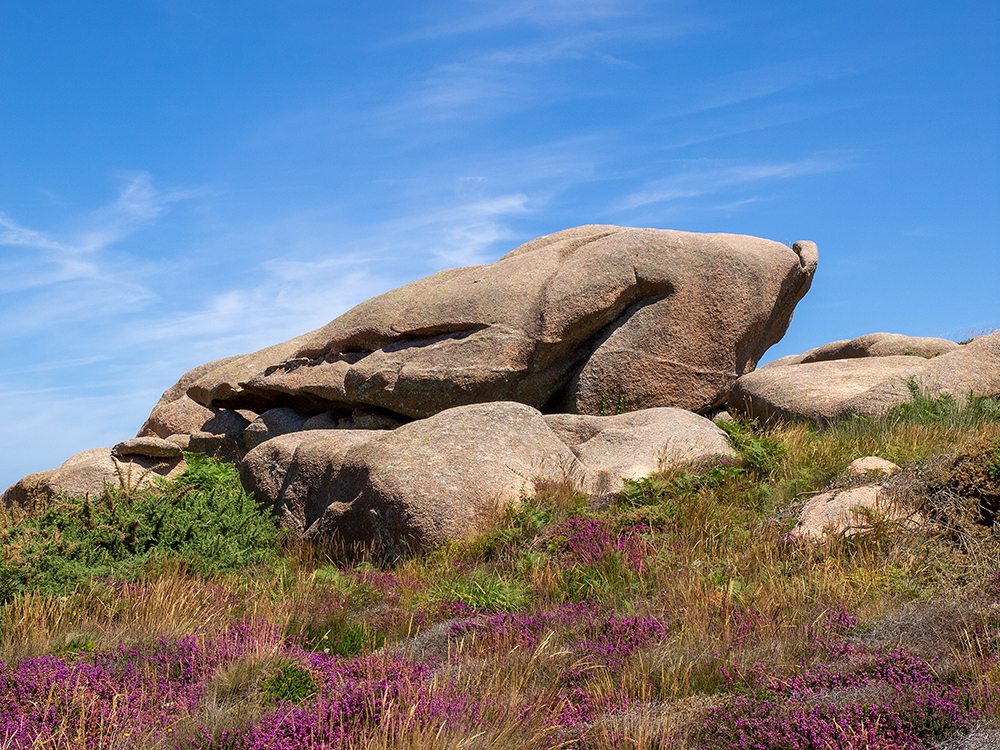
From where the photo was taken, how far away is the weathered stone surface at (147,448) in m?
18.4

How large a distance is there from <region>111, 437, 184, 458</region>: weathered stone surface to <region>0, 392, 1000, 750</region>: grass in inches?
334

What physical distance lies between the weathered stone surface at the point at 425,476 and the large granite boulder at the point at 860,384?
5.62 m

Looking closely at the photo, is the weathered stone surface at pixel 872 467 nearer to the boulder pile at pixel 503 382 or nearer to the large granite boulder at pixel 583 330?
the boulder pile at pixel 503 382

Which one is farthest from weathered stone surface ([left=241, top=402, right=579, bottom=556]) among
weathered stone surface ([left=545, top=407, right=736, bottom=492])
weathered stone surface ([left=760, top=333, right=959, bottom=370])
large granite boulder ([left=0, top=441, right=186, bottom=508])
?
weathered stone surface ([left=760, top=333, right=959, bottom=370])

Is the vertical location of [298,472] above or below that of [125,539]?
above

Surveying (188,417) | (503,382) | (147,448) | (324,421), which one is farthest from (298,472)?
(188,417)

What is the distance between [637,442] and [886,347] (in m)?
11.8

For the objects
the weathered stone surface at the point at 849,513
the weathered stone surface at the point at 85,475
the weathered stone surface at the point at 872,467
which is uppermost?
the weathered stone surface at the point at 85,475

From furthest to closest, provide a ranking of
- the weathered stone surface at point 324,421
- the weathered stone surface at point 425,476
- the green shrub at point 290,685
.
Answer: the weathered stone surface at point 324,421 → the weathered stone surface at point 425,476 → the green shrub at point 290,685

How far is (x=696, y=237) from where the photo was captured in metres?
16.2

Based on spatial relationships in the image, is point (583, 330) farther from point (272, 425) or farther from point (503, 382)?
point (272, 425)

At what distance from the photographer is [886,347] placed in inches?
819

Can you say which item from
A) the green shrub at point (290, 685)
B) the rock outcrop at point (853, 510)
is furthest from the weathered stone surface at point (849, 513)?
the green shrub at point (290, 685)

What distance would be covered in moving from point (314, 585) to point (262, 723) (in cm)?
398
